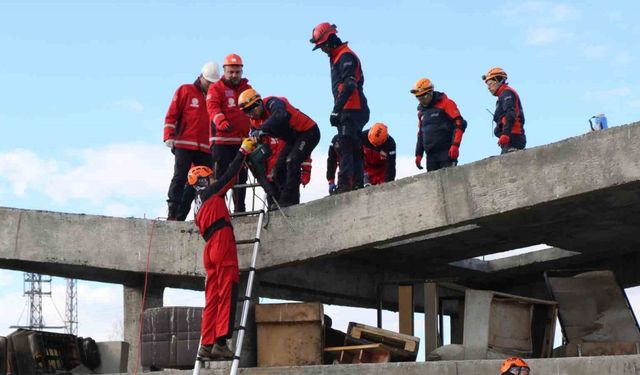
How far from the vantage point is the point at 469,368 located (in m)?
10.7

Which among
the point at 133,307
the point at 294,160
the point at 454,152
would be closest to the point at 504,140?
the point at 454,152

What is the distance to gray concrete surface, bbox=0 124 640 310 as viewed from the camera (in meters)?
10.4

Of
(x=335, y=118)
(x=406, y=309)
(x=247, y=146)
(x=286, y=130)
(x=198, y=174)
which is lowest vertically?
(x=406, y=309)

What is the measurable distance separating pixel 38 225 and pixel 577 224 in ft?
21.6

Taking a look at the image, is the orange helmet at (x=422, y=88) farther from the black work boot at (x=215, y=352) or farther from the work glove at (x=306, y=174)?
the black work boot at (x=215, y=352)

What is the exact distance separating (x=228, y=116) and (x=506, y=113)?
10.7 ft

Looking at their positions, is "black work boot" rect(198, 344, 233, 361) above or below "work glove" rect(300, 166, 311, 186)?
below

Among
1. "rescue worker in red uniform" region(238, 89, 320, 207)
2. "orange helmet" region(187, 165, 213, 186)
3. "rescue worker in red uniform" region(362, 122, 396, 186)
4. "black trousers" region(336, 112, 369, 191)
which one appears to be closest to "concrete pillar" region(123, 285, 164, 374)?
"rescue worker in red uniform" region(238, 89, 320, 207)

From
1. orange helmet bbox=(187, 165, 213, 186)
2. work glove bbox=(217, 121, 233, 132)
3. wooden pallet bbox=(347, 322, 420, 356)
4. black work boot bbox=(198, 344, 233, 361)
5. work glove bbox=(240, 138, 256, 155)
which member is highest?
work glove bbox=(217, 121, 233, 132)

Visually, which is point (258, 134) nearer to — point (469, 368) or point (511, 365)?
point (469, 368)

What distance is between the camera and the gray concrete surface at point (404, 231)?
1040 cm

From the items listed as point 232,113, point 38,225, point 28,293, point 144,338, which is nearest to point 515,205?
point 232,113

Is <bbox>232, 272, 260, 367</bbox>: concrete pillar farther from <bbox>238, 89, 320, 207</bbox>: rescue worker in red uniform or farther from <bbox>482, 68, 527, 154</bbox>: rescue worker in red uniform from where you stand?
<bbox>482, 68, 527, 154</bbox>: rescue worker in red uniform

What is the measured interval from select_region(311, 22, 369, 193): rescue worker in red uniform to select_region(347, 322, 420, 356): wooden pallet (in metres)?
1.54
